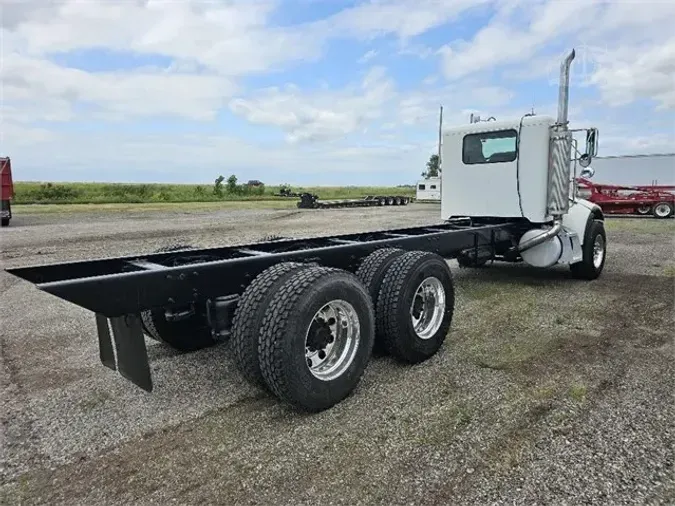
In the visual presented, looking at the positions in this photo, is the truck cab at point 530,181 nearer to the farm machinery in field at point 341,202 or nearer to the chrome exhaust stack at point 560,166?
the chrome exhaust stack at point 560,166

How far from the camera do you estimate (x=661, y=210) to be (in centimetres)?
1988

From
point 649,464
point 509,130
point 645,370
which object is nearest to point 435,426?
point 649,464

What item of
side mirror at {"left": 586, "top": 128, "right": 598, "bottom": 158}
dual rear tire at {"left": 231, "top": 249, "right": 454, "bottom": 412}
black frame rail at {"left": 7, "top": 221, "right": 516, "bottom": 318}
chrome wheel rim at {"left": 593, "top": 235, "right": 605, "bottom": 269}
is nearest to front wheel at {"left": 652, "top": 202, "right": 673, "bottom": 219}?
chrome wheel rim at {"left": 593, "top": 235, "right": 605, "bottom": 269}

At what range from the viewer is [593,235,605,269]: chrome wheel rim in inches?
302

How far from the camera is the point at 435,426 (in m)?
3.14

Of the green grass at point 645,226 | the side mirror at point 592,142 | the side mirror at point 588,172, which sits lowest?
the green grass at point 645,226

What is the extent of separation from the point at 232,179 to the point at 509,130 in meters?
43.3

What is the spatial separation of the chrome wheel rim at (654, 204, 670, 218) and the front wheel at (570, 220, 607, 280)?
14573 millimetres

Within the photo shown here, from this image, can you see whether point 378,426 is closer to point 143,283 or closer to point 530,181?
point 143,283

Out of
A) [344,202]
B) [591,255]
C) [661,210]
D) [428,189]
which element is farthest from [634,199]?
[428,189]

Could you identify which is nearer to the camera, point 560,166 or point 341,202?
point 560,166

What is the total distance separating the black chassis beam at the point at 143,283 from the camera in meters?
2.96

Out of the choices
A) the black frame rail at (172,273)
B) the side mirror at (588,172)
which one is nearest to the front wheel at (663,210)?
the side mirror at (588,172)

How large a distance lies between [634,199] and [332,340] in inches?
807
